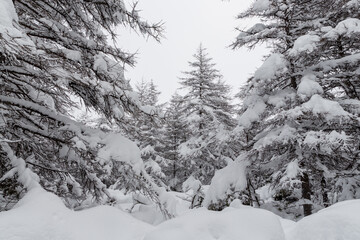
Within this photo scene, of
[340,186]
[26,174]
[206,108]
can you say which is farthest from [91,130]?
[206,108]

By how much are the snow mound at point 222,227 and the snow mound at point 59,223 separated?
1.09ft

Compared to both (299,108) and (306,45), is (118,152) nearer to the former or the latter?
(299,108)

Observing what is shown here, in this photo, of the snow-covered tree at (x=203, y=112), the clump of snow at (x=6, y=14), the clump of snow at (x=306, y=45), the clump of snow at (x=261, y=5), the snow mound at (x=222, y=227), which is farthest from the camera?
the snow-covered tree at (x=203, y=112)

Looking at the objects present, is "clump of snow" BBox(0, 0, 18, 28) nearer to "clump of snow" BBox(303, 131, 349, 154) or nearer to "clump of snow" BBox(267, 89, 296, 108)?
"clump of snow" BBox(303, 131, 349, 154)

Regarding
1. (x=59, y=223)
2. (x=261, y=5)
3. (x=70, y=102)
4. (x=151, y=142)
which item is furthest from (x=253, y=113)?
(x=151, y=142)

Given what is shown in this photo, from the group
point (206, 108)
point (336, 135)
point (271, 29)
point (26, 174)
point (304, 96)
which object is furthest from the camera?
point (206, 108)

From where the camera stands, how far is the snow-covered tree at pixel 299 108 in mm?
6246

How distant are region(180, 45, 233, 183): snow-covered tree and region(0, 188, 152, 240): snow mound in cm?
1288

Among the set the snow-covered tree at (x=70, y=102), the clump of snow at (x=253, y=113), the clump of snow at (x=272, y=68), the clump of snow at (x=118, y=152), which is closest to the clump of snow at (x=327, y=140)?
the clump of snow at (x=253, y=113)

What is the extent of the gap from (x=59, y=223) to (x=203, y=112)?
15025 millimetres

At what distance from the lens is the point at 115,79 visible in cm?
434

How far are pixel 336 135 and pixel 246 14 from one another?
4774 millimetres

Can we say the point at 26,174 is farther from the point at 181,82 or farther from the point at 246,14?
the point at 181,82

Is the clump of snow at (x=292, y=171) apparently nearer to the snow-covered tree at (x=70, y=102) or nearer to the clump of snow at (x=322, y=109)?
the clump of snow at (x=322, y=109)
